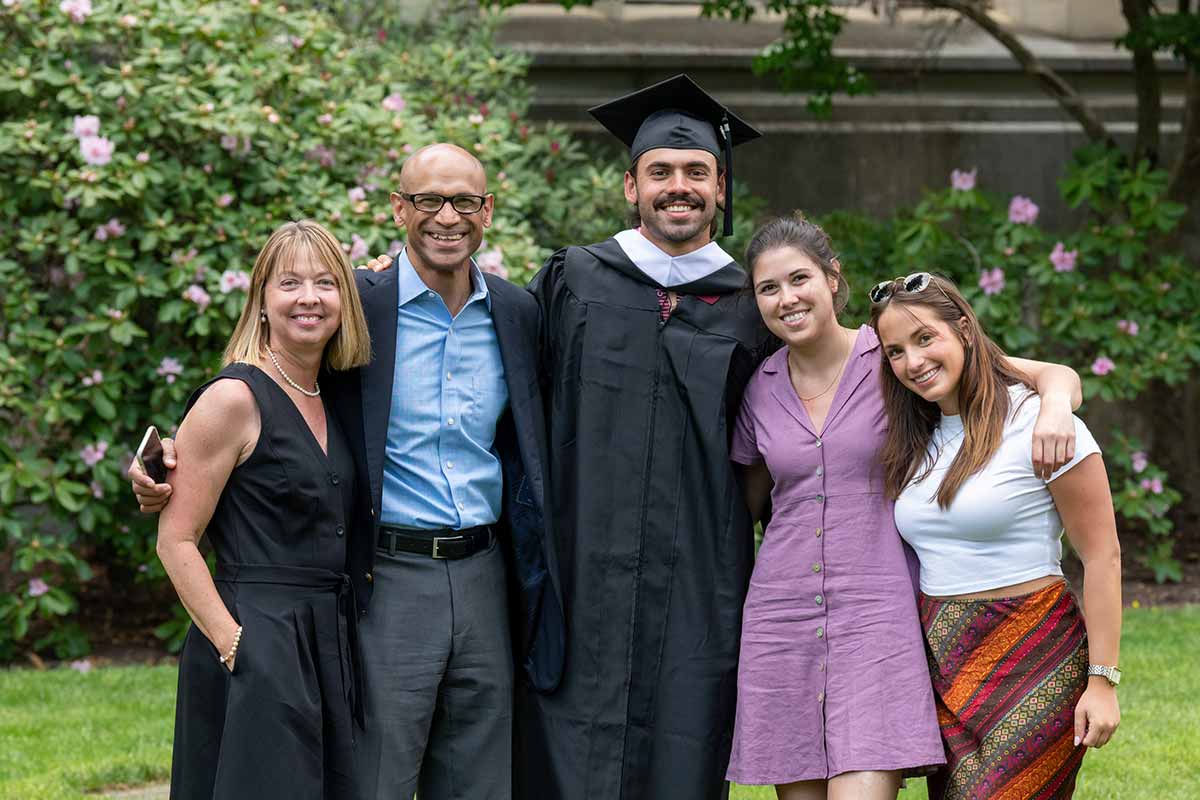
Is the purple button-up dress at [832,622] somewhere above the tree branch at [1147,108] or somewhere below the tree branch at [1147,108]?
below

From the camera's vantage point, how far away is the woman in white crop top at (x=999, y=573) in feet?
10.9

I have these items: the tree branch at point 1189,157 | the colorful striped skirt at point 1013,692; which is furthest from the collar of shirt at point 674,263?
the tree branch at point 1189,157

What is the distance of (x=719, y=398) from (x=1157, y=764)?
233 centimetres

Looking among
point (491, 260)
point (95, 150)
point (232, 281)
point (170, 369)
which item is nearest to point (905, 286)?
point (491, 260)

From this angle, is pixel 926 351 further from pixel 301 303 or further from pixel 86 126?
pixel 86 126

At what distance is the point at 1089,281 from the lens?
25.8ft

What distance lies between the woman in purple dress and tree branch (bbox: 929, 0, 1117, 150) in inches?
206

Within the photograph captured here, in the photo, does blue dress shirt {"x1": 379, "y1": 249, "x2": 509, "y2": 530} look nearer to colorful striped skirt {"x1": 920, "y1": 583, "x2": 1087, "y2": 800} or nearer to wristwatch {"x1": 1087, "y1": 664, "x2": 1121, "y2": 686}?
colorful striped skirt {"x1": 920, "y1": 583, "x2": 1087, "y2": 800}

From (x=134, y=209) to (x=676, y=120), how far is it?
3.44 meters

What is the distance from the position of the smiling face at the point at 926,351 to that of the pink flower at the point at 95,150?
4005 millimetres

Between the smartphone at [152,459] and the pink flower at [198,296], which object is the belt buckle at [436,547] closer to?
the smartphone at [152,459]

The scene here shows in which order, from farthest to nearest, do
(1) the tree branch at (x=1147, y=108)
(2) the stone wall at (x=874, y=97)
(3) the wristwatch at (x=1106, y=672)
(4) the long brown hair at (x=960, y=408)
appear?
(2) the stone wall at (x=874, y=97) → (1) the tree branch at (x=1147, y=108) → (4) the long brown hair at (x=960, y=408) → (3) the wristwatch at (x=1106, y=672)

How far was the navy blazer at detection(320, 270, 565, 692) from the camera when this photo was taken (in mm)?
3670

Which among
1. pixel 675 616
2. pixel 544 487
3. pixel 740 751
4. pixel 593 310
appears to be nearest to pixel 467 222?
pixel 593 310
